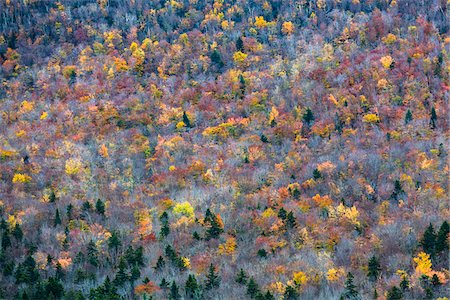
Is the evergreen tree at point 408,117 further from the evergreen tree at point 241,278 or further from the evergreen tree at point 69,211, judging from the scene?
the evergreen tree at point 69,211

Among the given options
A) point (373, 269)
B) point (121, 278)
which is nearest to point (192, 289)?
point (121, 278)

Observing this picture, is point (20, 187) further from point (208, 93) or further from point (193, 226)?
point (208, 93)

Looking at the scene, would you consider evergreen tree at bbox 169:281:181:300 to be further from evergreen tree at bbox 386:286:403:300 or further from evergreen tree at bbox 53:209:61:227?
evergreen tree at bbox 53:209:61:227

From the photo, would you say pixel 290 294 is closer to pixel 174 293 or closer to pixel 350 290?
pixel 350 290

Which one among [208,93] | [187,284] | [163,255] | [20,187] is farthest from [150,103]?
[187,284]

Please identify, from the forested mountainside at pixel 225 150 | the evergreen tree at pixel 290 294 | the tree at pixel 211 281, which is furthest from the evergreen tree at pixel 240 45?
the evergreen tree at pixel 290 294

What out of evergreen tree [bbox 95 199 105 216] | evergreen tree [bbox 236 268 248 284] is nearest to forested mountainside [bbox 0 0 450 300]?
evergreen tree [bbox 236 268 248 284]
